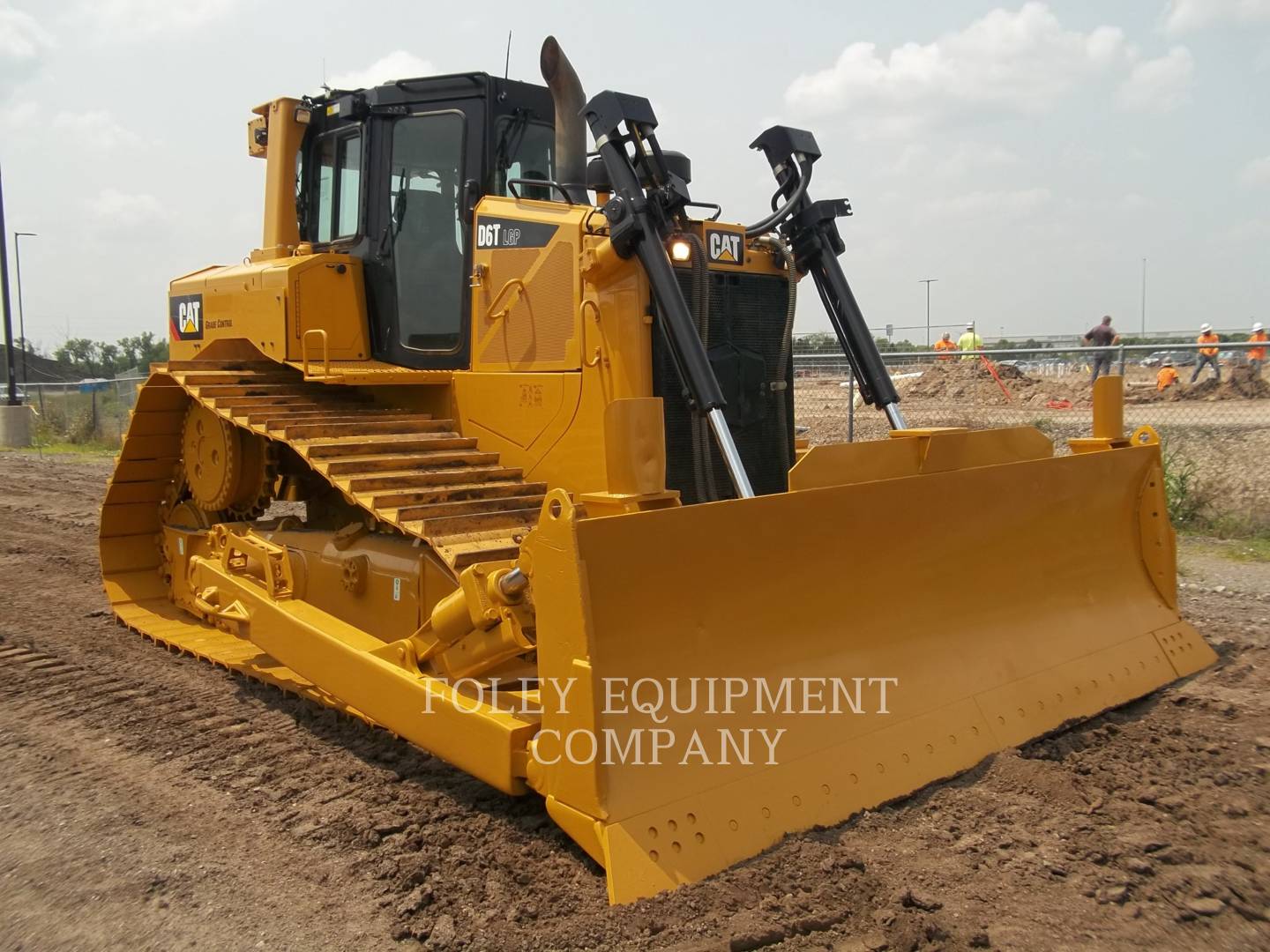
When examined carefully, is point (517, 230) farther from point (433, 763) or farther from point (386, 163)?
point (433, 763)

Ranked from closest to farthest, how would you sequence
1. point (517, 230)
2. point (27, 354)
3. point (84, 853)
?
point (84, 853), point (517, 230), point (27, 354)

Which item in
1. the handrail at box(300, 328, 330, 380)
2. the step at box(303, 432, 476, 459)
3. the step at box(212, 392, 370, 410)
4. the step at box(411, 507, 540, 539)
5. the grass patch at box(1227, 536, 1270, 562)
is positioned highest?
the handrail at box(300, 328, 330, 380)

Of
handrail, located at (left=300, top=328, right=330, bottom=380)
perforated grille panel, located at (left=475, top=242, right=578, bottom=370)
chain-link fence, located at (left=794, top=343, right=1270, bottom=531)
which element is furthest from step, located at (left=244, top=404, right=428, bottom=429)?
chain-link fence, located at (left=794, top=343, right=1270, bottom=531)

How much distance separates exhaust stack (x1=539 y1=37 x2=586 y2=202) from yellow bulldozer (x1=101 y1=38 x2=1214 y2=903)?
0.06ft

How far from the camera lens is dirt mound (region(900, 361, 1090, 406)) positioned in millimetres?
15250

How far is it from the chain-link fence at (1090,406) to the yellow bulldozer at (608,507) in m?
3.23

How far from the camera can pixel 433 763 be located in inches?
173

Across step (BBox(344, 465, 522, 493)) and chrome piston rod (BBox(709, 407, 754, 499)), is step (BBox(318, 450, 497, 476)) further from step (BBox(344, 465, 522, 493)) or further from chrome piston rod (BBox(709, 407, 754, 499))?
chrome piston rod (BBox(709, 407, 754, 499))

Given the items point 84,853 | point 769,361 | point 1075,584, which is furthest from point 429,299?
point 1075,584

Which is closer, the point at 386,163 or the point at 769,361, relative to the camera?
the point at 769,361

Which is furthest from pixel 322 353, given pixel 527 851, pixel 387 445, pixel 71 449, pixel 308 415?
pixel 71 449

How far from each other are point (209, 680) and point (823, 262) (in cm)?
380

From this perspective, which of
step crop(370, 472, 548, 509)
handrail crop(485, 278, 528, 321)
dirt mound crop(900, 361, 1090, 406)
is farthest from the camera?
dirt mound crop(900, 361, 1090, 406)

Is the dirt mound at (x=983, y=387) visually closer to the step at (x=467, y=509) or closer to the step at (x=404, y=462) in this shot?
the step at (x=404, y=462)
